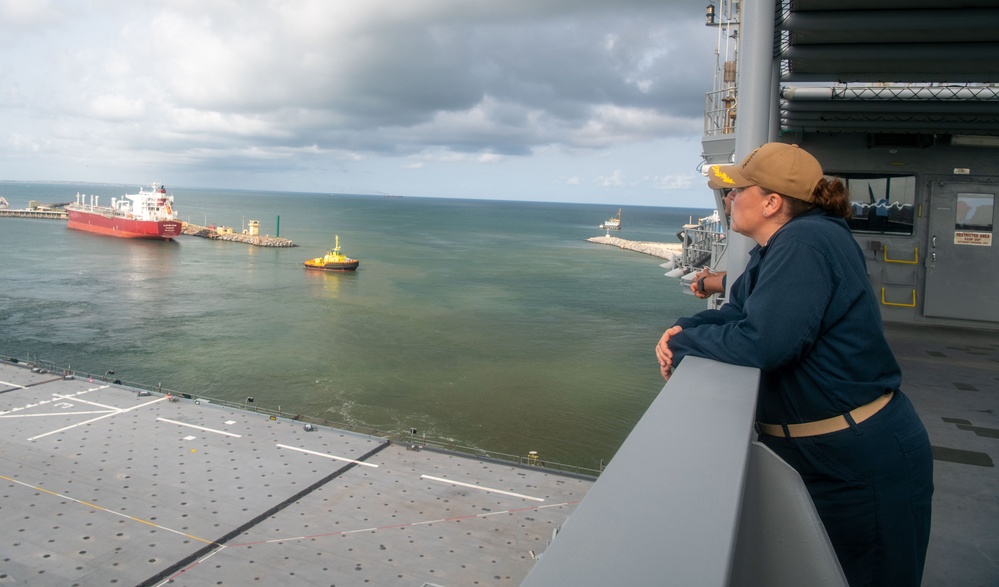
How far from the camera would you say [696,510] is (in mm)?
945

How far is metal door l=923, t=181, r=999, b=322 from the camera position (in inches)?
351

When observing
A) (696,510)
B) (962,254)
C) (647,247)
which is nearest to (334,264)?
(647,247)

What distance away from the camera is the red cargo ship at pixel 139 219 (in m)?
68.1

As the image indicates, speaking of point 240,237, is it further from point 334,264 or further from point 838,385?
point 838,385

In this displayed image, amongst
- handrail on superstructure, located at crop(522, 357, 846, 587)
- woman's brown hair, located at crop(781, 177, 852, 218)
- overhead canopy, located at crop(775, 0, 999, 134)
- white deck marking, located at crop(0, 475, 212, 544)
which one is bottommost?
white deck marking, located at crop(0, 475, 212, 544)

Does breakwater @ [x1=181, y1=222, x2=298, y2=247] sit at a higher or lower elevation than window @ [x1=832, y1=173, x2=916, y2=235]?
lower

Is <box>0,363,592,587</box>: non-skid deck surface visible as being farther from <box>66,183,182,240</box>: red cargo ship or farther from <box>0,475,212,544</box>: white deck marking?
<box>66,183,182,240</box>: red cargo ship

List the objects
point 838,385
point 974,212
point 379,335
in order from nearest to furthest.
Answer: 1. point 838,385
2. point 974,212
3. point 379,335

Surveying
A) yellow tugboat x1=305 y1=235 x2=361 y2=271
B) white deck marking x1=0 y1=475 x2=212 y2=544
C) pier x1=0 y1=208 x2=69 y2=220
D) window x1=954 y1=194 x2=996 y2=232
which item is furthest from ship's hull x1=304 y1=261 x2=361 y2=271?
pier x1=0 y1=208 x2=69 y2=220

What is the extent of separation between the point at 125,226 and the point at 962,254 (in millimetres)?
76112

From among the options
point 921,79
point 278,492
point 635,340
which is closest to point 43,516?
point 278,492

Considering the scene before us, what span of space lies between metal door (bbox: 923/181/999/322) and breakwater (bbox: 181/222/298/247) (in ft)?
227

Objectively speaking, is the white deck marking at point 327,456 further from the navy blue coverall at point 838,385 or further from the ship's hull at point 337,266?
the ship's hull at point 337,266

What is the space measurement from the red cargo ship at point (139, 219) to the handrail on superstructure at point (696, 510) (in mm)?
74101
